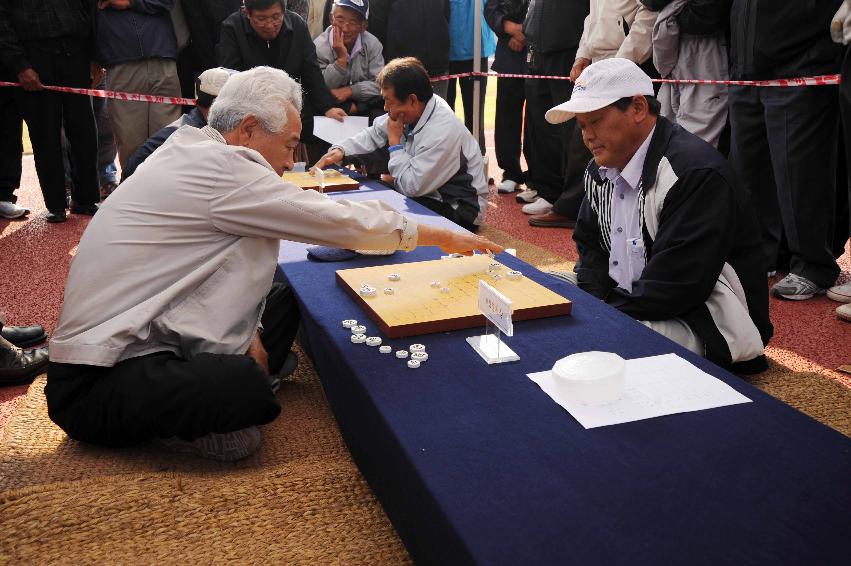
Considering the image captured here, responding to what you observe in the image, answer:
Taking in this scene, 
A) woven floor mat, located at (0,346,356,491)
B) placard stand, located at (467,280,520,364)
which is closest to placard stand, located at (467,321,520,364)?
placard stand, located at (467,280,520,364)

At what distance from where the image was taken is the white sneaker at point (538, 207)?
15.4ft

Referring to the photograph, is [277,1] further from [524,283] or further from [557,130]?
[524,283]

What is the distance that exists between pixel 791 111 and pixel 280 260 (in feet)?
6.87

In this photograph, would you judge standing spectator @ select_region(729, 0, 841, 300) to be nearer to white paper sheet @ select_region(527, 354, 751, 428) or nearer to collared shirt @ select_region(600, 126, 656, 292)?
collared shirt @ select_region(600, 126, 656, 292)

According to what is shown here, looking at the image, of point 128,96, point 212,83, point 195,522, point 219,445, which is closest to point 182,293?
point 219,445

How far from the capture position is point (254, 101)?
1795 millimetres

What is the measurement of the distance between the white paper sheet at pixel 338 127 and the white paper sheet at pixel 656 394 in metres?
3.15

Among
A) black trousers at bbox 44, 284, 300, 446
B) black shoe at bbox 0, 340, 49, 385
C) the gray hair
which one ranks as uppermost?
the gray hair

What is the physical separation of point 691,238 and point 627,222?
26 cm

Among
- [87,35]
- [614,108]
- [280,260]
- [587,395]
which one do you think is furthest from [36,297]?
[587,395]

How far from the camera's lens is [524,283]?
1.82 meters

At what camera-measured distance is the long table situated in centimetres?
92

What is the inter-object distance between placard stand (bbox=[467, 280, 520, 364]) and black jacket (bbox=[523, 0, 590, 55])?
11.0ft

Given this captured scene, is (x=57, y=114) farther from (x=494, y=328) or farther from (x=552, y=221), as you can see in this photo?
(x=494, y=328)
